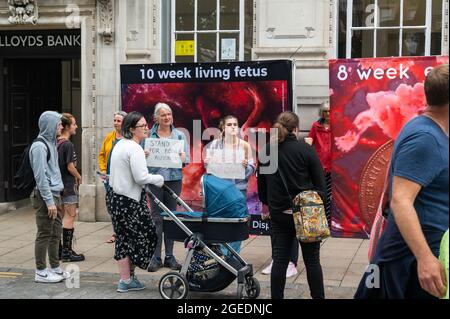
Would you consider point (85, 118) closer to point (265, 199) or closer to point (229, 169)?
point (229, 169)

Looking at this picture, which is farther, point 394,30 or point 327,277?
point 394,30

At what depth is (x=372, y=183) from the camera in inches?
332

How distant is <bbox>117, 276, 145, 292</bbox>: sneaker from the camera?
21.5 feet

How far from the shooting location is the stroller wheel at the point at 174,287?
6.02 meters

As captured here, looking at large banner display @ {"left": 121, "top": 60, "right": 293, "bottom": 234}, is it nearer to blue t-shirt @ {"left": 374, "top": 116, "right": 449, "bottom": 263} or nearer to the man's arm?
blue t-shirt @ {"left": 374, "top": 116, "right": 449, "bottom": 263}

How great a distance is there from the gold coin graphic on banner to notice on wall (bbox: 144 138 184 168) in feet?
8.16

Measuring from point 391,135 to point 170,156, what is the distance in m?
2.80

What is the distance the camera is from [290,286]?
6699 mm

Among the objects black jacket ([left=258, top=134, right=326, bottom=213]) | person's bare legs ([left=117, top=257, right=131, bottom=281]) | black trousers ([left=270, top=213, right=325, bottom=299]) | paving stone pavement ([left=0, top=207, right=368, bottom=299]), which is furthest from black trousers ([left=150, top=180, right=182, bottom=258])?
black jacket ([left=258, top=134, right=326, bottom=213])

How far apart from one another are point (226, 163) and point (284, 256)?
1969 millimetres

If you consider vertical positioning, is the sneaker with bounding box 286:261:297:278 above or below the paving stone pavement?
above

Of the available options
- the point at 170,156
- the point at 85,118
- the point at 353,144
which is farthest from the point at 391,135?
the point at 85,118

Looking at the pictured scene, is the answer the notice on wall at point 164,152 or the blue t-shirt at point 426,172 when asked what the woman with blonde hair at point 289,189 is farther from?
the blue t-shirt at point 426,172
